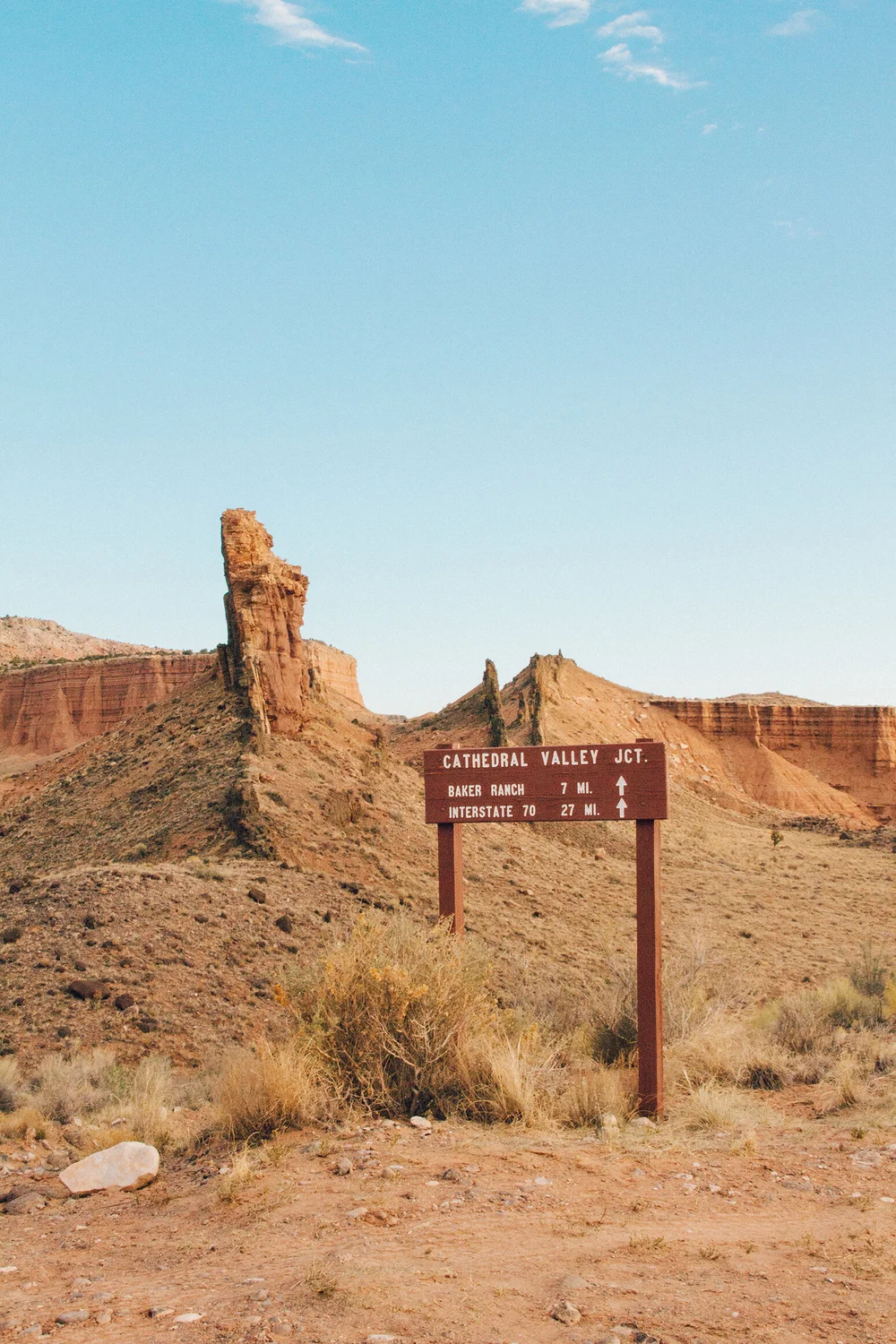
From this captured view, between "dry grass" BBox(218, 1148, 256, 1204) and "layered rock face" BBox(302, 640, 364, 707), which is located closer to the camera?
"dry grass" BBox(218, 1148, 256, 1204)

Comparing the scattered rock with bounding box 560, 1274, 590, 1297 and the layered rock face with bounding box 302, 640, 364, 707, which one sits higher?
the layered rock face with bounding box 302, 640, 364, 707

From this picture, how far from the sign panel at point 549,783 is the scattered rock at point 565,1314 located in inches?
208

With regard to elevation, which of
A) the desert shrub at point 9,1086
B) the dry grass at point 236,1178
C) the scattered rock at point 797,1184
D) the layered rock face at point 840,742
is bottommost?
the desert shrub at point 9,1086

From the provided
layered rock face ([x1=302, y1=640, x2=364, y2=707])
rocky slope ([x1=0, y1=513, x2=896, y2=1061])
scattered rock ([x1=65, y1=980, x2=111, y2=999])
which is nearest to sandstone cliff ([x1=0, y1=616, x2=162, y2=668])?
layered rock face ([x1=302, y1=640, x2=364, y2=707])

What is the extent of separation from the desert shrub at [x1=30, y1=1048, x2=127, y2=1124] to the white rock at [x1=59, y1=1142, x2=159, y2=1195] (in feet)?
7.50

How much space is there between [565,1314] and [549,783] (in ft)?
19.1

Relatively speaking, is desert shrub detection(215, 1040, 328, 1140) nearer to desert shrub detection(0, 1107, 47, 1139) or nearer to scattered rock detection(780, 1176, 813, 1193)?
desert shrub detection(0, 1107, 47, 1139)

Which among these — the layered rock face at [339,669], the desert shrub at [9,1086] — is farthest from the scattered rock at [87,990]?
the layered rock face at [339,669]

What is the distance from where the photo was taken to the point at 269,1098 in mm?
8516

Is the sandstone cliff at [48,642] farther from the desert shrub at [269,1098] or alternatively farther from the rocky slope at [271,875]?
the desert shrub at [269,1098]

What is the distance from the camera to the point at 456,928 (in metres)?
10.9

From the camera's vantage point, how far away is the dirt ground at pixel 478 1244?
5.36m

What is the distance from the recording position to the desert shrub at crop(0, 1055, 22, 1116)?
10594 mm

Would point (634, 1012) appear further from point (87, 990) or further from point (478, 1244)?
point (87, 990)
